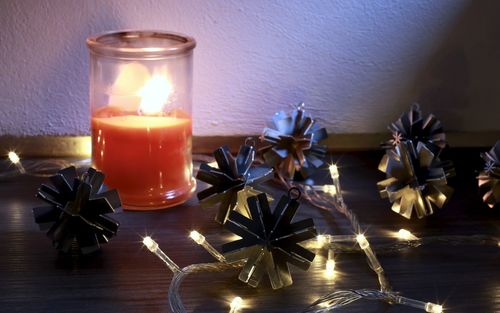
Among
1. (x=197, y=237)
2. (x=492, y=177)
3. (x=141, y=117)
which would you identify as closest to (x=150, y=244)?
(x=197, y=237)

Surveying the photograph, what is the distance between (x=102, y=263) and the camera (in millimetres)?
602

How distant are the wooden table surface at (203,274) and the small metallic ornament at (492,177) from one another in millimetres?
18

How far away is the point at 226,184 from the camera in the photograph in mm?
685

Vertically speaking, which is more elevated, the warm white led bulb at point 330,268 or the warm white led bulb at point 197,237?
the warm white led bulb at point 197,237

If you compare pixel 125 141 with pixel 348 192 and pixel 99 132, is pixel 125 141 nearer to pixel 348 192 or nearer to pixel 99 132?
pixel 99 132

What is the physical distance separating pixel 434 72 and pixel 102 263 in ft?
1.72

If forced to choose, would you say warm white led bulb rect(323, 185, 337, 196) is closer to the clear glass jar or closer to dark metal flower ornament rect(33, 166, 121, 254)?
the clear glass jar

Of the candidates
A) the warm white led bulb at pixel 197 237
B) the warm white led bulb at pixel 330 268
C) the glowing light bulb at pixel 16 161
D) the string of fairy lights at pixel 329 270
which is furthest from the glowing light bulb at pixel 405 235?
the glowing light bulb at pixel 16 161

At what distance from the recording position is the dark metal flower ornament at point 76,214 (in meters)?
0.61

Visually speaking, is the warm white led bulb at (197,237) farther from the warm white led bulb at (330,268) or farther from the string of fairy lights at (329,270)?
the warm white led bulb at (330,268)

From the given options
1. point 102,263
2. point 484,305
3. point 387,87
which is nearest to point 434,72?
point 387,87

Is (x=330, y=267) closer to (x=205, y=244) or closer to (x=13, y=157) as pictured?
(x=205, y=244)

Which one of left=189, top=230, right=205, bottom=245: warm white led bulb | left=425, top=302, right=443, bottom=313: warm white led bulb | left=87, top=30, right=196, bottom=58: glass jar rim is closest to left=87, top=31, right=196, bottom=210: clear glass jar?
left=87, top=30, right=196, bottom=58: glass jar rim

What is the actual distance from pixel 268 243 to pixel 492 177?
30 cm
